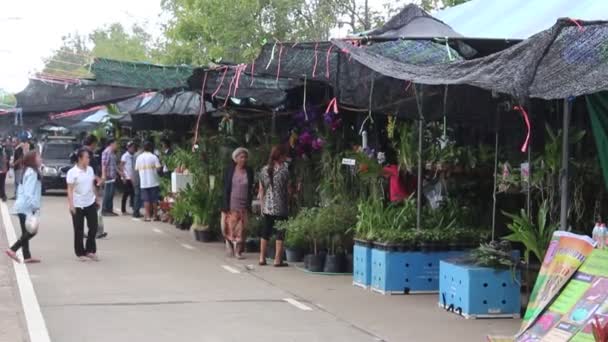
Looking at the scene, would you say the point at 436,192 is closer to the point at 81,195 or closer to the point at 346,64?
the point at 346,64

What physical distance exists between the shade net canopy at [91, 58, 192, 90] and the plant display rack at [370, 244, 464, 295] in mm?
6071

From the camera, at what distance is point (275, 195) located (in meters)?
14.9

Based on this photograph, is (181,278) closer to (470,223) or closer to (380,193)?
(380,193)

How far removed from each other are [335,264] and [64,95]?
1079 centimetres

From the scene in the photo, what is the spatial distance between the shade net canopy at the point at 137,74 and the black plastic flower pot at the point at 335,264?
4456 millimetres

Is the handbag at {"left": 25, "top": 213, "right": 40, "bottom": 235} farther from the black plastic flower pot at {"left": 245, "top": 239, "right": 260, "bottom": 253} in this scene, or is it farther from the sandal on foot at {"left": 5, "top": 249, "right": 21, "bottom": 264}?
the black plastic flower pot at {"left": 245, "top": 239, "right": 260, "bottom": 253}

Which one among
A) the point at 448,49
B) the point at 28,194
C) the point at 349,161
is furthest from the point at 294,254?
the point at 448,49

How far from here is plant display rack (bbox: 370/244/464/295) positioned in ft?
39.3

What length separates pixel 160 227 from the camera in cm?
2194

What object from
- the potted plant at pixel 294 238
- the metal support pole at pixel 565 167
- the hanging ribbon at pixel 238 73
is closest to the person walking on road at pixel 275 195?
the potted plant at pixel 294 238

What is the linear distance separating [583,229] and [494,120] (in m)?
1.74

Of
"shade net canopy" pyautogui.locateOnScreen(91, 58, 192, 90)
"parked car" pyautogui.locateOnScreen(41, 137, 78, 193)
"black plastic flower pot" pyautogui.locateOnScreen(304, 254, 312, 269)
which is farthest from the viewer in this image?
"parked car" pyautogui.locateOnScreen(41, 137, 78, 193)

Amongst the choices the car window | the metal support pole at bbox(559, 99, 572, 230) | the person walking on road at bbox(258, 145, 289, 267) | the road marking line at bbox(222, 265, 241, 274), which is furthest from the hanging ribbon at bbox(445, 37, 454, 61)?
the car window

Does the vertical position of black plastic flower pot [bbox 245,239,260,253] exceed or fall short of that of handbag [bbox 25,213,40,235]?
it falls short
